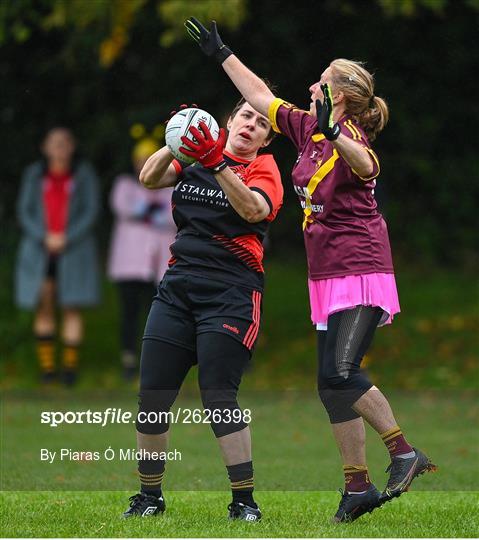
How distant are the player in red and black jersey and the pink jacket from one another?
600cm

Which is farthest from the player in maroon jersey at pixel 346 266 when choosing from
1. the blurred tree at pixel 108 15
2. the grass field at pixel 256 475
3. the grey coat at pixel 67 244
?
the grey coat at pixel 67 244

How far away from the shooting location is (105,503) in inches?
261

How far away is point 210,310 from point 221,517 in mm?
971

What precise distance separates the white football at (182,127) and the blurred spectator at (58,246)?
654cm

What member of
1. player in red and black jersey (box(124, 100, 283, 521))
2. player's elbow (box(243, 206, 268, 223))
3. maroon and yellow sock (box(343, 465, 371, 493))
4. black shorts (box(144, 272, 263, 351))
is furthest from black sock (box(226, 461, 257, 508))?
player's elbow (box(243, 206, 268, 223))

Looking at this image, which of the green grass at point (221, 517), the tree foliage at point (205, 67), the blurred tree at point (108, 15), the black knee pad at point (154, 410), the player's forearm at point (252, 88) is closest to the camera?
the green grass at point (221, 517)

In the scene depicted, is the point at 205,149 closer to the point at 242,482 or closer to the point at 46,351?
the point at 242,482

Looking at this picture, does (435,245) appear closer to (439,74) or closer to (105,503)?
(439,74)

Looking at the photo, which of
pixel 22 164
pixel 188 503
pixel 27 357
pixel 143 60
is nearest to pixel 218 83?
pixel 143 60

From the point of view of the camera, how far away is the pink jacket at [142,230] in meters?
12.4

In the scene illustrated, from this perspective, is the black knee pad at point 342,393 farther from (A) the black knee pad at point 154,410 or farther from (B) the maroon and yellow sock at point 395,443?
(A) the black knee pad at point 154,410

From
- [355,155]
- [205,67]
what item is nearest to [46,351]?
[205,67]

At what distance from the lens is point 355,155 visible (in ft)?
19.2

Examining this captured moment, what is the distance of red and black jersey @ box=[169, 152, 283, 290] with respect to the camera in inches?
245
